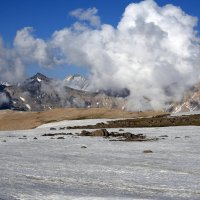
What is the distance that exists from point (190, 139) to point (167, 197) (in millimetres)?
23313

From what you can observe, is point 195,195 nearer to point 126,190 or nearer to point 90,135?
point 126,190

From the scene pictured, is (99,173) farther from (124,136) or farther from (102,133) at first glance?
(102,133)

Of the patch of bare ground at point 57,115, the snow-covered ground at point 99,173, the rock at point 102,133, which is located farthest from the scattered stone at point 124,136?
the patch of bare ground at point 57,115

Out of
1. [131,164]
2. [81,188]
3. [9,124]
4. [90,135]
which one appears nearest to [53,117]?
[9,124]

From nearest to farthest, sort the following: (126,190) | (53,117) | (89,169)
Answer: (126,190) → (89,169) → (53,117)

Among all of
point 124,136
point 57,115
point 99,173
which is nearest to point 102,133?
point 124,136

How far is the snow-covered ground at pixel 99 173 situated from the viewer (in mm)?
14844

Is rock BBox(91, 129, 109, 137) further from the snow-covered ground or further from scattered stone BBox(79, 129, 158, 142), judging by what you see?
the snow-covered ground

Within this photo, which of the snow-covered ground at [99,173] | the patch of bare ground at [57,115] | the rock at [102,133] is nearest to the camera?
the snow-covered ground at [99,173]

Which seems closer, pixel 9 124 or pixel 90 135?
pixel 90 135

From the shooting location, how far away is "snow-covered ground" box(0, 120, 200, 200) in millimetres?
14844

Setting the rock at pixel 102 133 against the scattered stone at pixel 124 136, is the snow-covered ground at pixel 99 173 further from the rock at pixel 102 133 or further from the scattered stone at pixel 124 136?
the rock at pixel 102 133

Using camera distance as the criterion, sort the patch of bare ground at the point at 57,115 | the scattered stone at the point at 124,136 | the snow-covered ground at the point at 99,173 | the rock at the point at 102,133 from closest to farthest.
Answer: the snow-covered ground at the point at 99,173 < the scattered stone at the point at 124,136 < the rock at the point at 102,133 < the patch of bare ground at the point at 57,115

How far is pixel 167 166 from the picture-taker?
22.0 meters
